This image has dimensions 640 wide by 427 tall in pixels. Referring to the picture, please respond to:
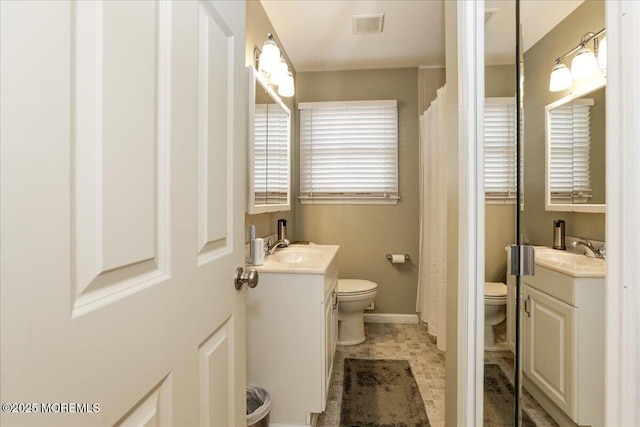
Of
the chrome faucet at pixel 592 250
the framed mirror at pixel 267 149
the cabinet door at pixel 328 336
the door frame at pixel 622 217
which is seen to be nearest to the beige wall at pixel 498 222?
the chrome faucet at pixel 592 250

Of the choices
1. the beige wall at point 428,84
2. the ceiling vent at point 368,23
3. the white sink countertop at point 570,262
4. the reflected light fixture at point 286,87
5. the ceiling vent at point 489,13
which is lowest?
the white sink countertop at point 570,262

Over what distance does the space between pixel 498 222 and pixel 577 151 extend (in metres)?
0.51

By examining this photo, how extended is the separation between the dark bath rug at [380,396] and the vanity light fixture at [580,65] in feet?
5.63

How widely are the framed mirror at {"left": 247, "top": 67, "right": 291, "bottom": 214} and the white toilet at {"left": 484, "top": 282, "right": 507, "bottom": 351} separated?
133 centimetres

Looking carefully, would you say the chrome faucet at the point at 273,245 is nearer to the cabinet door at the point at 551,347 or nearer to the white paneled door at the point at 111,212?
the white paneled door at the point at 111,212

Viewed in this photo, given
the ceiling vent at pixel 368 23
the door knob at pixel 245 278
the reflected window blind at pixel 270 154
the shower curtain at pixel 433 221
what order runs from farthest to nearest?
the shower curtain at pixel 433 221 < the ceiling vent at pixel 368 23 < the reflected window blind at pixel 270 154 < the door knob at pixel 245 278

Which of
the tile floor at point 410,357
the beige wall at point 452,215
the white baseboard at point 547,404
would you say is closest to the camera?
the white baseboard at point 547,404

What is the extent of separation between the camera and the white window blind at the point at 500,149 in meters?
1.01

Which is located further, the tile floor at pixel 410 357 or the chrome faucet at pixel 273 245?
the chrome faucet at pixel 273 245

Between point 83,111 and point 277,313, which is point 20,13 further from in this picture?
point 277,313

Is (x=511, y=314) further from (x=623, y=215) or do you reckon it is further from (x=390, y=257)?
(x=390, y=257)

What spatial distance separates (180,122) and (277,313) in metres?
1.25

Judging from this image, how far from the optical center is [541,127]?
79 cm

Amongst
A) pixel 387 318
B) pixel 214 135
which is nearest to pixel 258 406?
pixel 214 135
